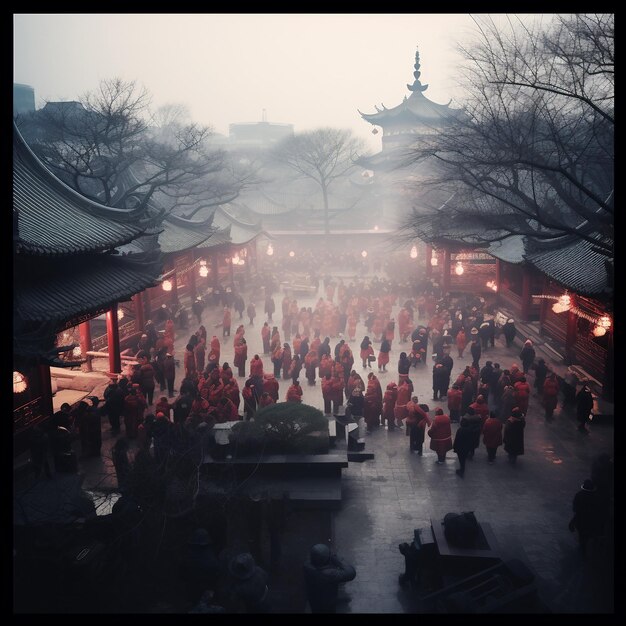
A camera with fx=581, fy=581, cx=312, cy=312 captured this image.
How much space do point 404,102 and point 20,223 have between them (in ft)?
157

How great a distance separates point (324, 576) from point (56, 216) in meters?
10.6

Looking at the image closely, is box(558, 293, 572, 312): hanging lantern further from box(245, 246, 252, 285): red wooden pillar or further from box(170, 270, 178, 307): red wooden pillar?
box(245, 246, 252, 285): red wooden pillar

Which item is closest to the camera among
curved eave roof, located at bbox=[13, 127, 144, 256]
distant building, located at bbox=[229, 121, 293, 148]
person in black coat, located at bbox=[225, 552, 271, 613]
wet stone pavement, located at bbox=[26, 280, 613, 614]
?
person in black coat, located at bbox=[225, 552, 271, 613]

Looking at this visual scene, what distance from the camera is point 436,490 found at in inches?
438

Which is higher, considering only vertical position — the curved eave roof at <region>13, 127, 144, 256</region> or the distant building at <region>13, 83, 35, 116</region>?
the distant building at <region>13, 83, 35, 116</region>

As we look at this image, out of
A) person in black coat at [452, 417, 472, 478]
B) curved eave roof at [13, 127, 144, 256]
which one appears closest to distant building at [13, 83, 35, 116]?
curved eave roof at [13, 127, 144, 256]

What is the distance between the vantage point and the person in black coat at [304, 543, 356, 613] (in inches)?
291

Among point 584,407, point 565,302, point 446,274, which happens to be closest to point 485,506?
point 584,407

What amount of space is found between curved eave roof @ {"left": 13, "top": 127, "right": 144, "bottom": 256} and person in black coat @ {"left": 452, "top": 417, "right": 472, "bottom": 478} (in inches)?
352

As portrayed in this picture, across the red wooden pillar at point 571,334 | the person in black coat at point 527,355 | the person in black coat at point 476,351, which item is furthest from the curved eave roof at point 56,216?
the red wooden pillar at point 571,334

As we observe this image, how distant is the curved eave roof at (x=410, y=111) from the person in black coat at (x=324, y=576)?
50214mm

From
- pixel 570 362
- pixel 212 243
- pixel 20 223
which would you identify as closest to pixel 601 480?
pixel 570 362

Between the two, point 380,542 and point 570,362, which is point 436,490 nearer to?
point 380,542

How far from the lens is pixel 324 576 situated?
7367mm
